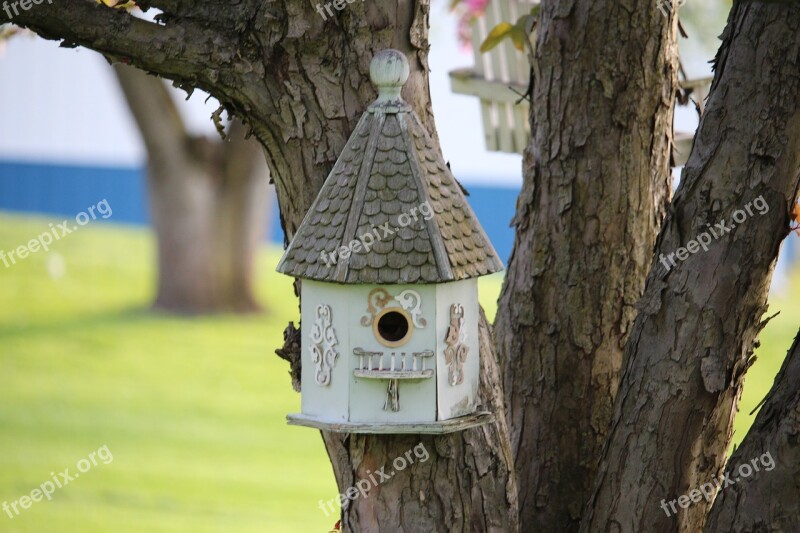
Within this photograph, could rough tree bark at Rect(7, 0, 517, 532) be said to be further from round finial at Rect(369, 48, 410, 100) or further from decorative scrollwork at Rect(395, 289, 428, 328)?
decorative scrollwork at Rect(395, 289, 428, 328)

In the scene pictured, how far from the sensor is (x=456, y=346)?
7.14 feet

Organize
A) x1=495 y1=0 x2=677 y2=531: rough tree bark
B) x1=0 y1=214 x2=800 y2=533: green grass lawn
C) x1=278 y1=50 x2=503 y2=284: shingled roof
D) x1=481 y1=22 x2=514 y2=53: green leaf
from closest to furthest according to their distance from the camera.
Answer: x1=278 y1=50 x2=503 y2=284: shingled roof → x1=495 y1=0 x2=677 y2=531: rough tree bark → x1=481 y1=22 x2=514 y2=53: green leaf → x1=0 y1=214 x2=800 y2=533: green grass lawn

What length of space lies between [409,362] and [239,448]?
4915mm

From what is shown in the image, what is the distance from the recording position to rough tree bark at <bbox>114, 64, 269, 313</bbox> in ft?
25.2

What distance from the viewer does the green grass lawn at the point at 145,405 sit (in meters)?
5.93

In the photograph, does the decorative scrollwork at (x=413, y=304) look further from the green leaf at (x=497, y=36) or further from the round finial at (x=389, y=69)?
the green leaf at (x=497, y=36)

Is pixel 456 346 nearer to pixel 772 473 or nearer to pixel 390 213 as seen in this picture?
pixel 390 213

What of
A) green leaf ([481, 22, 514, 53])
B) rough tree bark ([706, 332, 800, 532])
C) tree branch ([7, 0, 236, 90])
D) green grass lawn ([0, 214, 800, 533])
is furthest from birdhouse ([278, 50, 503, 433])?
green grass lawn ([0, 214, 800, 533])

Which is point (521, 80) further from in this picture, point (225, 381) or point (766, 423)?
point (225, 381)

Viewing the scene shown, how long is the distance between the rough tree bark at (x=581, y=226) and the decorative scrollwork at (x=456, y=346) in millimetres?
588

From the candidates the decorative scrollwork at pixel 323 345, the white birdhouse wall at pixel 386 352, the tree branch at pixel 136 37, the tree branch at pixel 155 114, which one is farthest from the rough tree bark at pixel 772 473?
the tree branch at pixel 155 114

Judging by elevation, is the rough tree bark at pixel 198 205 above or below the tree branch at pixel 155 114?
below

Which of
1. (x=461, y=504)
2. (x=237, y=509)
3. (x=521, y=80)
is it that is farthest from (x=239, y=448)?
(x=461, y=504)

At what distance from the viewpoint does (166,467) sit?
6469mm
